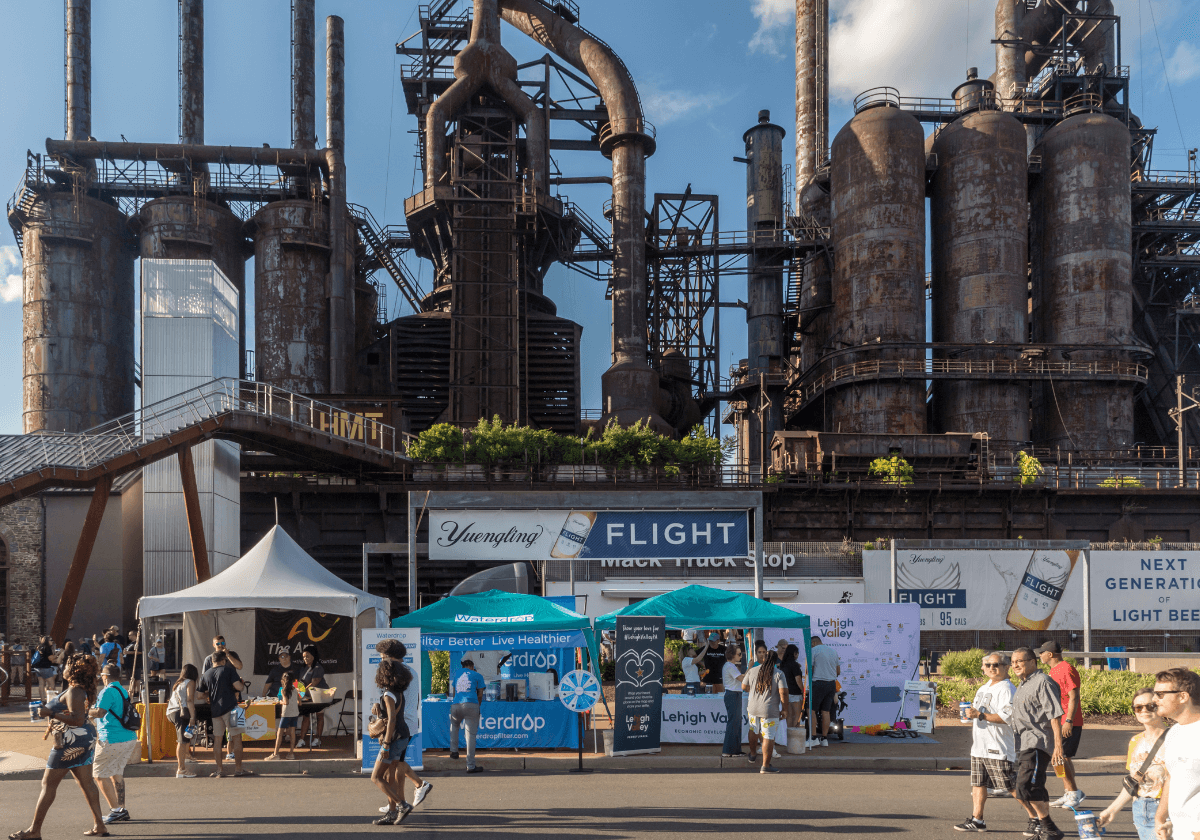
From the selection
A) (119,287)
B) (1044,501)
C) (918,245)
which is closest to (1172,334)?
(918,245)

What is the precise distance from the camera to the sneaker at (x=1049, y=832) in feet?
28.6

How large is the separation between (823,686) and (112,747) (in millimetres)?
9921

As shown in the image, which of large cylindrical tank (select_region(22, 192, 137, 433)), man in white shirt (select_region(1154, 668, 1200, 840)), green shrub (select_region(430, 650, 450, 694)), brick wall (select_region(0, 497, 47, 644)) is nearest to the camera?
man in white shirt (select_region(1154, 668, 1200, 840))

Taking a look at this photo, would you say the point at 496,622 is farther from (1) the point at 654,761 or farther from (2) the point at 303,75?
(2) the point at 303,75

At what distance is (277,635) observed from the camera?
63.9ft

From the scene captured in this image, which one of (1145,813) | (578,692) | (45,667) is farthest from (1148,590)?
(45,667)

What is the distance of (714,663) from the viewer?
749 inches

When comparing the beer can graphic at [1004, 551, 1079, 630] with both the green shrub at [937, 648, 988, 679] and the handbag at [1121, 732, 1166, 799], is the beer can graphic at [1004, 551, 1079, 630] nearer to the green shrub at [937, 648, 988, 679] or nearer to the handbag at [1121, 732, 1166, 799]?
the green shrub at [937, 648, 988, 679]

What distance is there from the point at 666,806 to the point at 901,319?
42.9 meters

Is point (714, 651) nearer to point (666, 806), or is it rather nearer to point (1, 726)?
point (666, 806)

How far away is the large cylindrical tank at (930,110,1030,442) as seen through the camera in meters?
49.4

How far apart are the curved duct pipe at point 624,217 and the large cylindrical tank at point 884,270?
1050cm

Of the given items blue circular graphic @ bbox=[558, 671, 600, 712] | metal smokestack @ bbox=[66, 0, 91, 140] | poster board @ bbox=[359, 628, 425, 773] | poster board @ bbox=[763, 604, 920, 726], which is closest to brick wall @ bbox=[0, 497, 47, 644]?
poster board @ bbox=[359, 628, 425, 773]

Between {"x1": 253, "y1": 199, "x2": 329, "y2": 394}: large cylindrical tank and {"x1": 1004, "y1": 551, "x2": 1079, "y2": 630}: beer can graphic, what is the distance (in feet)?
116
